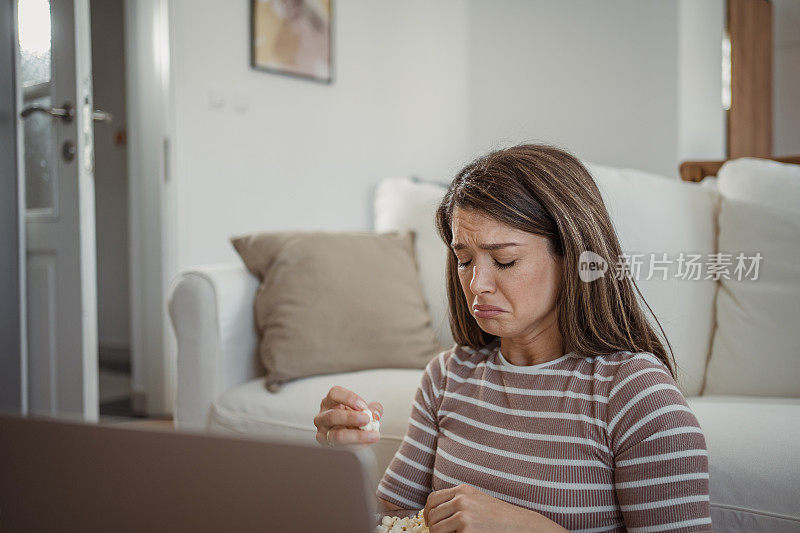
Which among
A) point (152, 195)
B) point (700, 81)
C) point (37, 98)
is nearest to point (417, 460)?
point (37, 98)

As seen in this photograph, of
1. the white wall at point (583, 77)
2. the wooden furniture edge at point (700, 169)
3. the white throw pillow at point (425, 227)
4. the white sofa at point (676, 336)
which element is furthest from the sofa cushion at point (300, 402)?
the white wall at point (583, 77)

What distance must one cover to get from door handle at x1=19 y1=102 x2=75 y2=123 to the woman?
5.59ft

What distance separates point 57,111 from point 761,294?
206 centimetres

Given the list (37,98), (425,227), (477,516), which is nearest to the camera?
(477,516)

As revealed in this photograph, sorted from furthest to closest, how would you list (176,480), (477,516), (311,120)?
(311,120) → (477,516) → (176,480)

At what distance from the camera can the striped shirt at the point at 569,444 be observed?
2.45 feet

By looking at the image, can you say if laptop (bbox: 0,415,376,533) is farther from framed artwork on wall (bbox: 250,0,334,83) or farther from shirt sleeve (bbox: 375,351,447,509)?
framed artwork on wall (bbox: 250,0,334,83)

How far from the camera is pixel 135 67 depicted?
2932 millimetres

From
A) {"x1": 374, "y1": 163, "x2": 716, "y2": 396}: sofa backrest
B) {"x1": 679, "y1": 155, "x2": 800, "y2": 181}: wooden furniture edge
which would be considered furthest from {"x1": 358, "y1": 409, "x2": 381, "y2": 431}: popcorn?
{"x1": 679, "y1": 155, "x2": 800, "y2": 181}: wooden furniture edge

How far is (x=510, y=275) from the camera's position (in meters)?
0.87

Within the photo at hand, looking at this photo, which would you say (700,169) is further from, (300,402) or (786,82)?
(786,82)

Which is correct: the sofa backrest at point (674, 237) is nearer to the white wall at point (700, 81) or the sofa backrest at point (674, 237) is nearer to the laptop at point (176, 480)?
the laptop at point (176, 480)

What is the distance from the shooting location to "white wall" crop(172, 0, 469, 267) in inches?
116

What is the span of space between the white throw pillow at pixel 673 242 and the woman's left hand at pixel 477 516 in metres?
0.74
